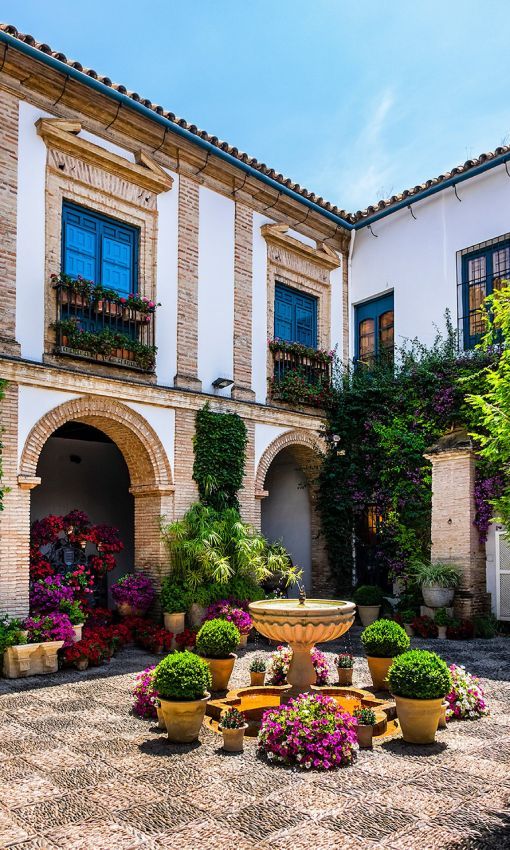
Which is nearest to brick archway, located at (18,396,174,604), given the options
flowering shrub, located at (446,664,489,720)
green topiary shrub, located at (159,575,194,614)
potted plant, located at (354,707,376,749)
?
green topiary shrub, located at (159,575,194,614)

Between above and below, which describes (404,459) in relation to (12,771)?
above

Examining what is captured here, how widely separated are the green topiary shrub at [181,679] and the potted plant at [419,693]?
1582 mm

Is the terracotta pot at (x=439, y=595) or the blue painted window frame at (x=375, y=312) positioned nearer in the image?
the terracotta pot at (x=439, y=595)

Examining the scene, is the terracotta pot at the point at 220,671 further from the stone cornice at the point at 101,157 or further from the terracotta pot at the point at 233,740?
the stone cornice at the point at 101,157

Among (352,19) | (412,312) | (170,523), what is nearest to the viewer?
(352,19)

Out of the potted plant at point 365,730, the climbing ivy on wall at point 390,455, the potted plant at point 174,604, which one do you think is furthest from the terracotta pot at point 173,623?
the potted plant at point 365,730

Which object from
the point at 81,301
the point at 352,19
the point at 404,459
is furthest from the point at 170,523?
the point at 352,19

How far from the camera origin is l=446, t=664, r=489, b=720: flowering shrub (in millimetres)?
6754

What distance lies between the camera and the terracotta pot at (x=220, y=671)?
763cm

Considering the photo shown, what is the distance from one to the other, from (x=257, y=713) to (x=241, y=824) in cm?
234

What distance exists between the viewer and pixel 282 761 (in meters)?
5.46

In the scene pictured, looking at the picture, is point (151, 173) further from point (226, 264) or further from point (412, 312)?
point (412, 312)

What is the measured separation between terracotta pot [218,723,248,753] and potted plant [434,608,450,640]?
20.9 ft

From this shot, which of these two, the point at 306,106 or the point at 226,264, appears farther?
the point at 226,264
